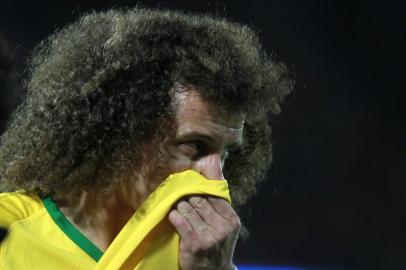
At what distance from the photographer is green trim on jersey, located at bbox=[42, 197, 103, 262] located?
1396 mm

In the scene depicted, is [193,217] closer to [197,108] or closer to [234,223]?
[234,223]

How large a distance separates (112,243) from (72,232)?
14 centimetres

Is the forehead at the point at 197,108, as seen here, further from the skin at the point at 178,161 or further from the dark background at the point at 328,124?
the dark background at the point at 328,124

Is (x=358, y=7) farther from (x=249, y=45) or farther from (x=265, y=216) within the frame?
(x=249, y=45)

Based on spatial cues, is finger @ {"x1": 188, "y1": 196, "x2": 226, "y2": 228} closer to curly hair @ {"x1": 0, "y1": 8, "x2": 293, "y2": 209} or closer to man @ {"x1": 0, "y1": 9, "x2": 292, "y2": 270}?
man @ {"x1": 0, "y1": 9, "x2": 292, "y2": 270}

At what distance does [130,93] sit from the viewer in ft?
4.92

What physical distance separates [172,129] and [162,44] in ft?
0.60

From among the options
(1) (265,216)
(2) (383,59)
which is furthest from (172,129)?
(2) (383,59)

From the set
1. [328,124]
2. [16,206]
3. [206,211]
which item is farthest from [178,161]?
[328,124]

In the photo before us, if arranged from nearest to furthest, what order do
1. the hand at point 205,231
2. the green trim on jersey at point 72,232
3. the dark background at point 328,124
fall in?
the hand at point 205,231 → the green trim on jersey at point 72,232 → the dark background at point 328,124

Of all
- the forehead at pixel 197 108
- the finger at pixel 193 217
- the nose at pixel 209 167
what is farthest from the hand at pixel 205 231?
the forehead at pixel 197 108

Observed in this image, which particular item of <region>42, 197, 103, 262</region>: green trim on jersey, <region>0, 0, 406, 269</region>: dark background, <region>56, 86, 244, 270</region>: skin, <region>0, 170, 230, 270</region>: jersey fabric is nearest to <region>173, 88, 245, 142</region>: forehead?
<region>56, 86, 244, 270</region>: skin

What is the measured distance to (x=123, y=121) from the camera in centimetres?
150

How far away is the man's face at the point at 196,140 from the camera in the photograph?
1432 millimetres
